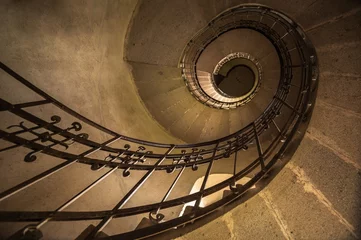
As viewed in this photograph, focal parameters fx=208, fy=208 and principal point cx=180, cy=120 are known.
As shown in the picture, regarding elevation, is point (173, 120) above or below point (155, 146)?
above

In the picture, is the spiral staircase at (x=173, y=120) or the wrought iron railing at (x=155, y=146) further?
the spiral staircase at (x=173, y=120)

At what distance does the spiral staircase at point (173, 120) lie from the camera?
1.82 meters

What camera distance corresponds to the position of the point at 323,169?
2.03 metres

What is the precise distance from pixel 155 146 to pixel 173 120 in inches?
93.6

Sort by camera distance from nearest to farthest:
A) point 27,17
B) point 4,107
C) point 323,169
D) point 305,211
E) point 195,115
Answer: point 4,107
point 305,211
point 323,169
point 27,17
point 195,115

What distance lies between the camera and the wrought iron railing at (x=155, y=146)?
5.12 feet

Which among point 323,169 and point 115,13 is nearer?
point 323,169

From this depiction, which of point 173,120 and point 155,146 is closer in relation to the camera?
point 155,146

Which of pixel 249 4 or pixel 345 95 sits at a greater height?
pixel 249 4

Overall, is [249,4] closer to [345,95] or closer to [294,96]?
[294,96]

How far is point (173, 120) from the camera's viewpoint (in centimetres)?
569

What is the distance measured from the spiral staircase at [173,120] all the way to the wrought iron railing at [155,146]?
0.05 feet

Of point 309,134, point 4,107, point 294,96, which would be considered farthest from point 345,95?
point 4,107

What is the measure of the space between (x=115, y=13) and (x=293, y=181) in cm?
406
